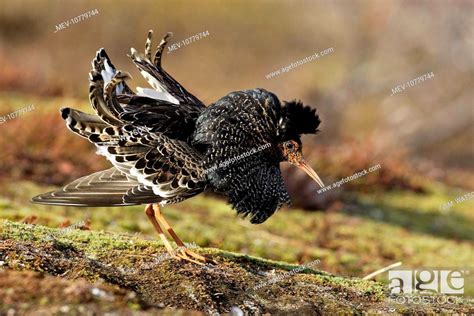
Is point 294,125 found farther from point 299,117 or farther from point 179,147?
point 179,147

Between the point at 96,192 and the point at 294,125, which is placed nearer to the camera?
the point at 96,192

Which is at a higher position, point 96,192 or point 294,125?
point 294,125

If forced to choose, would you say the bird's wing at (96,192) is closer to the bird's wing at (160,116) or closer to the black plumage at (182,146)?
the black plumage at (182,146)

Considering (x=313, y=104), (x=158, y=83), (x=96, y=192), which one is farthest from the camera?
(x=313, y=104)

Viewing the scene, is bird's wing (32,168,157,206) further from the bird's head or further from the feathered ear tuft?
the feathered ear tuft

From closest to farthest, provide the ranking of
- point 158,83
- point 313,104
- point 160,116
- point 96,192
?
point 96,192
point 160,116
point 158,83
point 313,104

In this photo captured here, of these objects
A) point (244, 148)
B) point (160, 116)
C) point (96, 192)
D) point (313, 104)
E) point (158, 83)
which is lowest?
point (96, 192)

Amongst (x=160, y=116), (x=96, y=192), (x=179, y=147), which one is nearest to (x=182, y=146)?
(x=179, y=147)
